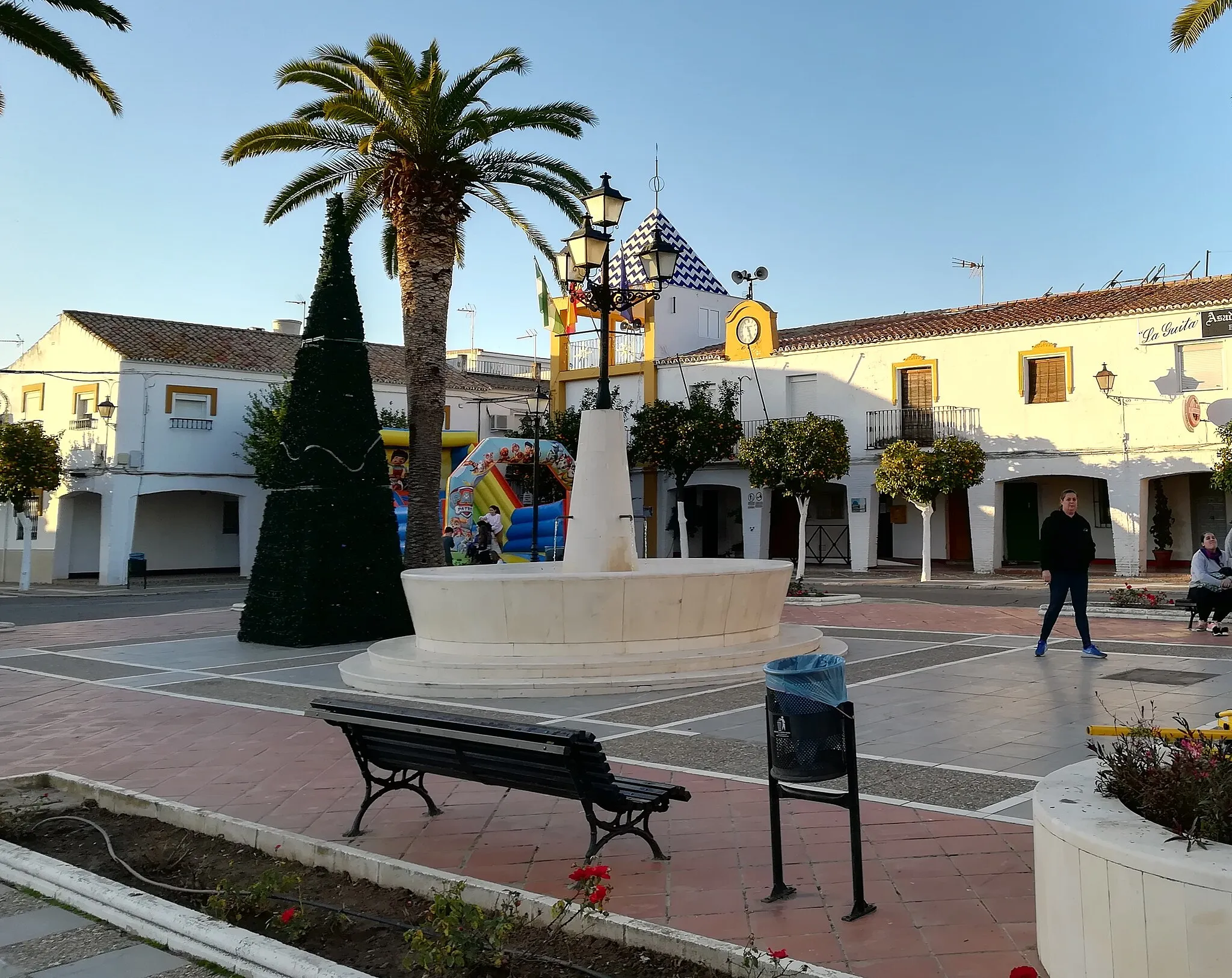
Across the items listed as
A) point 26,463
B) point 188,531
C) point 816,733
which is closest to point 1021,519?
point 188,531

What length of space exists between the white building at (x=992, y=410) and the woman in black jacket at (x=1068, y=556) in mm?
15512

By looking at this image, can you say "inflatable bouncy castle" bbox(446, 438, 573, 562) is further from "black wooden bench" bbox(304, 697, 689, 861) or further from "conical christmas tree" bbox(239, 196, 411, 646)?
"black wooden bench" bbox(304, 697, 689, 861)

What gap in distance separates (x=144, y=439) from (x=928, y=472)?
2190 centimetres

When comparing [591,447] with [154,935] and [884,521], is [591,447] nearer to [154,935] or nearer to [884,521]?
[154,935]

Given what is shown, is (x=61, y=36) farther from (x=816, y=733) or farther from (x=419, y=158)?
(x=816, y=733)

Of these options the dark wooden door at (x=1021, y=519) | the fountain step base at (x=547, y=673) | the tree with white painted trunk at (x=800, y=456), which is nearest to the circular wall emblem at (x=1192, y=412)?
the dark wooden door at (x=1021, y=519)

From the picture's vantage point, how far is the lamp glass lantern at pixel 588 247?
10.9m

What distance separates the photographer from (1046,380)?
26.3 meters

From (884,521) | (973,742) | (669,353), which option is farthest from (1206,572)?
(669,353)

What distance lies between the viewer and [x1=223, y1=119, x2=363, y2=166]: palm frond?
677 inches

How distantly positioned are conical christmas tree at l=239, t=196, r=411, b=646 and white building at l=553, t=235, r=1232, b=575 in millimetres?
17645


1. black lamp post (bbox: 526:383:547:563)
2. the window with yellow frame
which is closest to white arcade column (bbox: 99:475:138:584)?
black lamp post (bbox: 526:383:547:563)

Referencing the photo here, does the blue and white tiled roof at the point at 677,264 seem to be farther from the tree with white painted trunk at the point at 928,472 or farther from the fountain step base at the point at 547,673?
the fountain step base at the point at 547,673

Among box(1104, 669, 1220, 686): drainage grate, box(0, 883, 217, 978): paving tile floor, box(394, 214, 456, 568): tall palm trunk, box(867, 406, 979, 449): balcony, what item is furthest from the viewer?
box(867, 406, 979, 449): balcony
